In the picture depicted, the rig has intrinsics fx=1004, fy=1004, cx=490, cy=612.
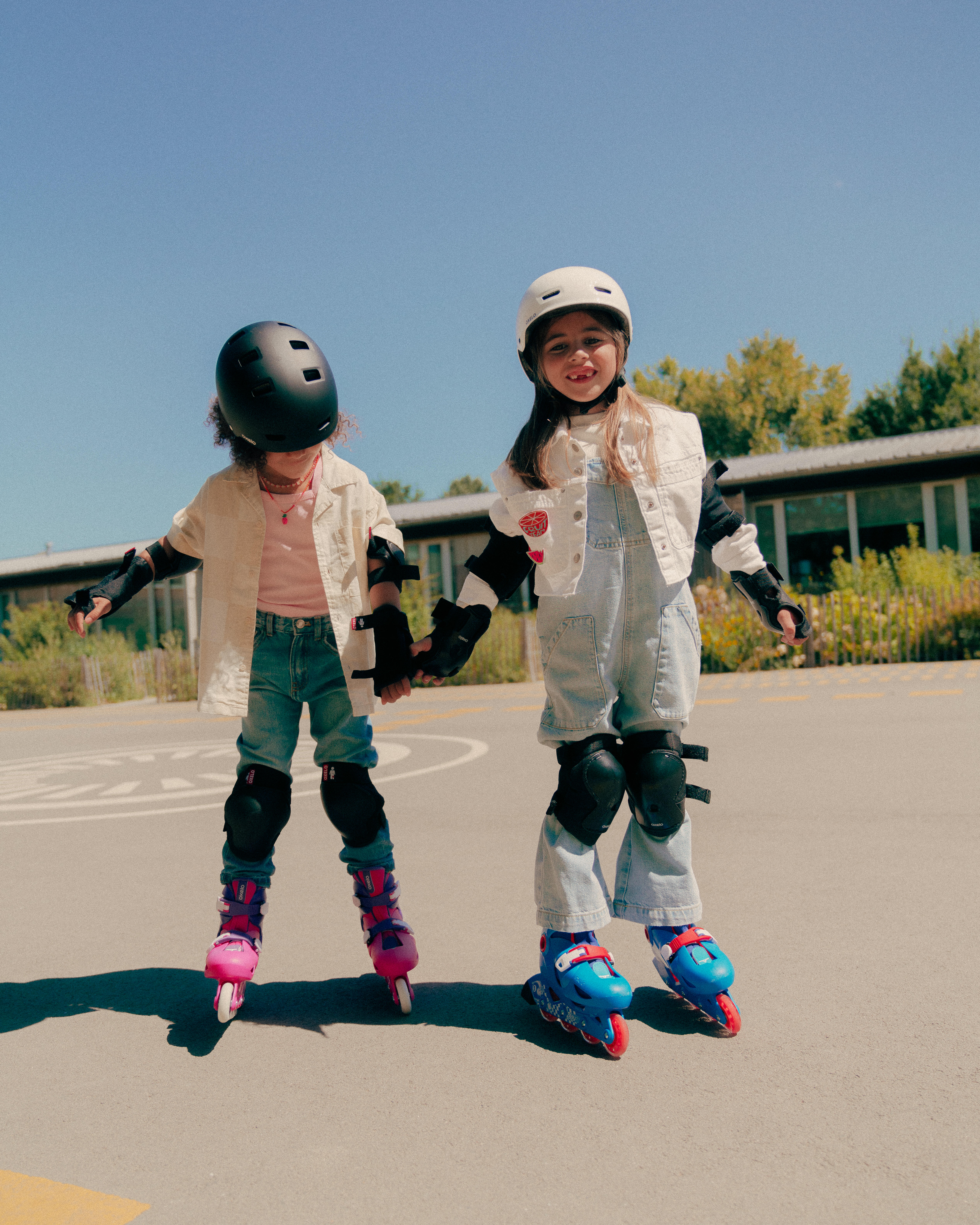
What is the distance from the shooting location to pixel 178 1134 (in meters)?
1.81

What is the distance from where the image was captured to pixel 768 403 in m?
44.8

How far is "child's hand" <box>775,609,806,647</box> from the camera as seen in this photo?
8.33 ft

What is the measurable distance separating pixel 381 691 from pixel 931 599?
13.5m

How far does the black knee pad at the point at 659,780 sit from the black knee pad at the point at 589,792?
0.15 feet

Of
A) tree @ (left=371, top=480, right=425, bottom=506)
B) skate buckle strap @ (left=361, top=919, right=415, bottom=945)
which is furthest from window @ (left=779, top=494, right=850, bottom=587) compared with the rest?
tree @ (left=371, top=480, right=425, bottom=506)

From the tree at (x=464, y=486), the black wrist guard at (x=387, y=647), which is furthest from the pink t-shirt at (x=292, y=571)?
the tree at (x=464, y=486)

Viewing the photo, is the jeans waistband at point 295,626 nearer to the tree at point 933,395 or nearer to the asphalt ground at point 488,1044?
the asphalt ground at point 488,1044

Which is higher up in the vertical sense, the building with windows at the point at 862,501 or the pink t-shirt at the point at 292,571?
the building with windows at the point at 862,501

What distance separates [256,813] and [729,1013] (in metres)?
1.22

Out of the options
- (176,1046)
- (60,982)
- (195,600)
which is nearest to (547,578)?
(176,1046)

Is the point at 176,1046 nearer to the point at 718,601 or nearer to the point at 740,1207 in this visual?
the point at 740,1207

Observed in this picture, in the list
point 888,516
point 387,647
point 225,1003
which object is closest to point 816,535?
point 888,516

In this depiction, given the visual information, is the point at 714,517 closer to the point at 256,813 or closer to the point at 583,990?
the point at 583,990

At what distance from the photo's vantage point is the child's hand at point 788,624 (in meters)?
2.54
